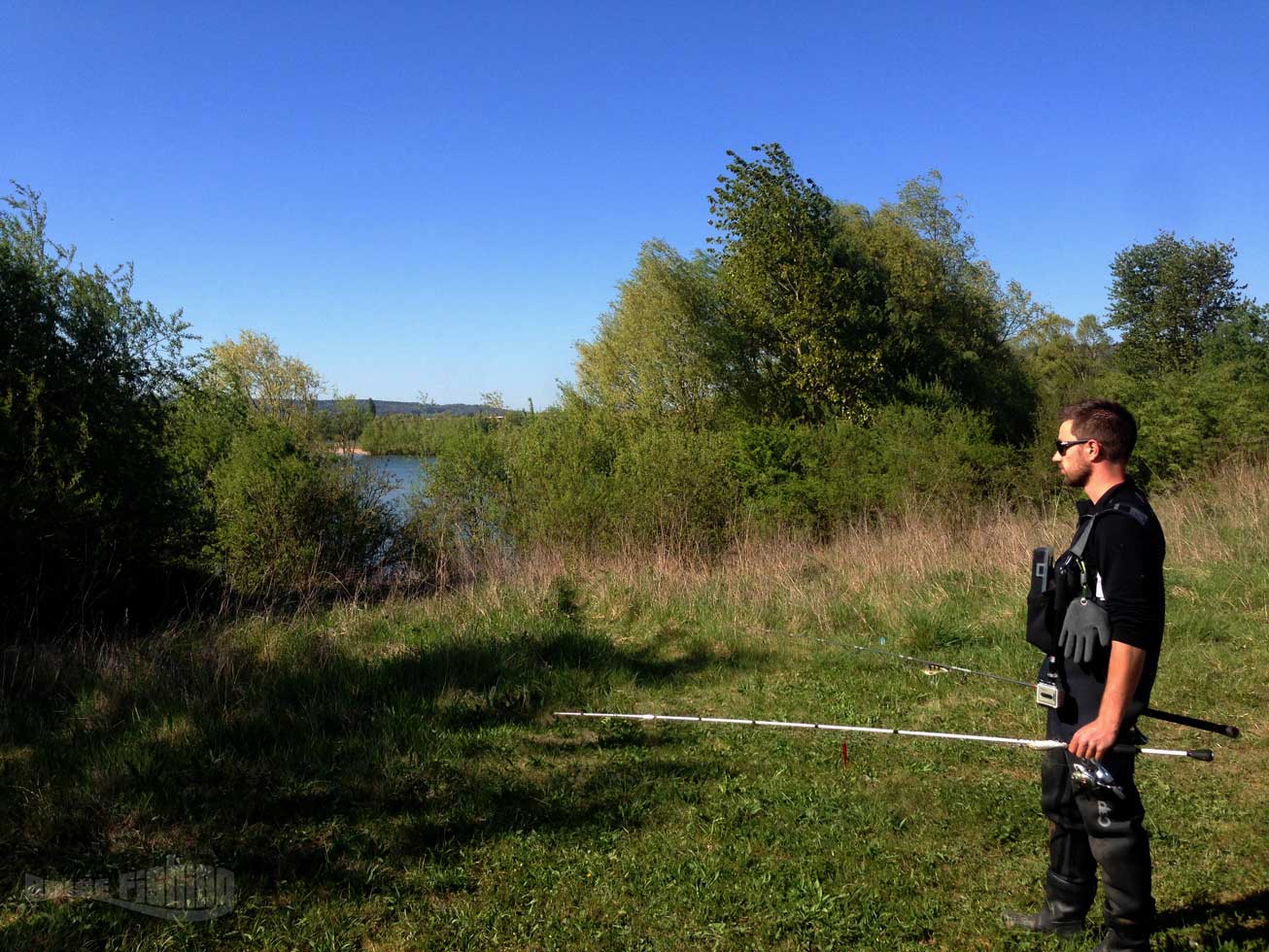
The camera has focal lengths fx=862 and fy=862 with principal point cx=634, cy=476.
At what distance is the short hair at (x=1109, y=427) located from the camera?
290 cm

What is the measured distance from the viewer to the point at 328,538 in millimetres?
16109

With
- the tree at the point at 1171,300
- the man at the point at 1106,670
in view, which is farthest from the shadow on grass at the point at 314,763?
the tree at the point at 1171,300

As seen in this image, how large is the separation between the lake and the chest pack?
1618 centimetres

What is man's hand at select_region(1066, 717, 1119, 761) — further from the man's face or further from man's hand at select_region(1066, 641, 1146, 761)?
the man's face

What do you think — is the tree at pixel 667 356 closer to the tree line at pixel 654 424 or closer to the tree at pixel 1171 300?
the tree line at pixel 654 424

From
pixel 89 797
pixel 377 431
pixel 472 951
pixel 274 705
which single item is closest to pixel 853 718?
pixel 472 951

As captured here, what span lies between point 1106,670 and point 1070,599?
0.82ft

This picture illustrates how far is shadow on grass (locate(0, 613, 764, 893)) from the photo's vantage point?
390 centimetres

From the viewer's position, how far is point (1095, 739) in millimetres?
2674

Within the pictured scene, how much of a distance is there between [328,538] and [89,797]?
12.4 meters

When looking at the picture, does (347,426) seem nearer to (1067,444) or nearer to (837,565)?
(837,565)

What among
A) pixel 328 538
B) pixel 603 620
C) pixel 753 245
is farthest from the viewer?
pixel 753 245

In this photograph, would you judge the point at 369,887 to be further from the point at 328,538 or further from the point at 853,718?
the point at 328,538

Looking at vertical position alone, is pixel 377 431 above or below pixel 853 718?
above
